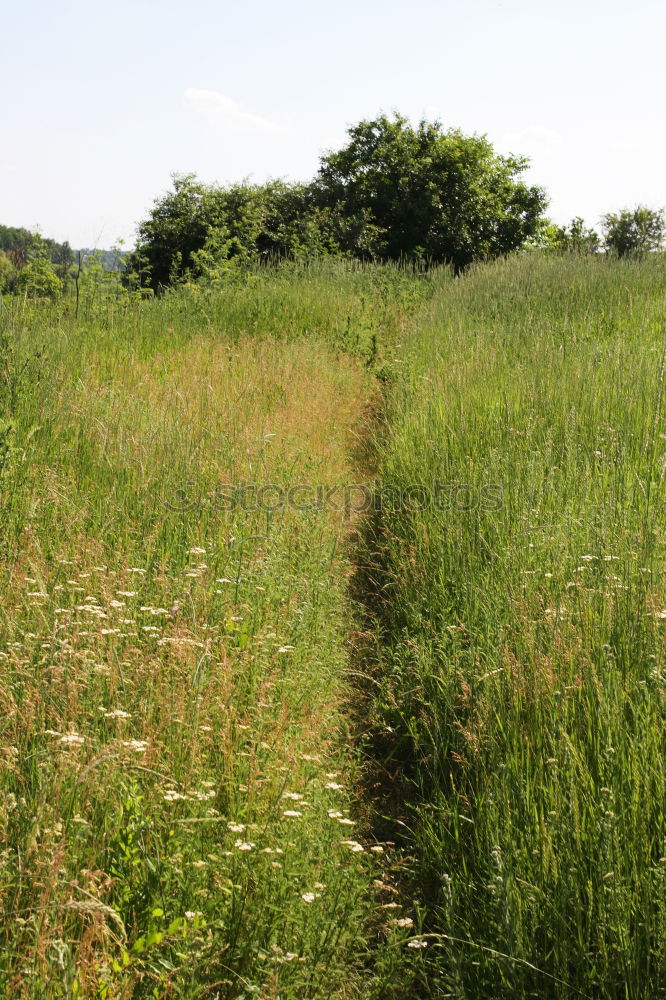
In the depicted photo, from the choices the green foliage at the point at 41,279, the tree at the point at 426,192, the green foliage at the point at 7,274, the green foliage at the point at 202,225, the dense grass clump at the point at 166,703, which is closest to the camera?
the dense grass clump at the point at 166,703

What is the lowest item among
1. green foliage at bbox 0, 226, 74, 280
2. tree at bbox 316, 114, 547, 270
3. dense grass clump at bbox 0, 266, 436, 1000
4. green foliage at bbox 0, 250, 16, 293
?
dense grass clump at bbox 0, 266, 436, 1000

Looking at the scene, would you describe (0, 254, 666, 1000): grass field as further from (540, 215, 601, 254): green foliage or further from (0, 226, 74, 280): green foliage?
(540, 215, 601, 254): green foliage

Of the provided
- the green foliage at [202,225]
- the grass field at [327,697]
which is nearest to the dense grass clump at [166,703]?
the grass field at [327,697]

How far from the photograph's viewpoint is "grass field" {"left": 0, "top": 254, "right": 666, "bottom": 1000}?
7.44 feet

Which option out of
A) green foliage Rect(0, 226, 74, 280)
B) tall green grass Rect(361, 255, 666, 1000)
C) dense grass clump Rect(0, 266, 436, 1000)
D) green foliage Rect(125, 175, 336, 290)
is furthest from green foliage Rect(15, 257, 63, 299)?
green foliage Rect(125, 175, 336, 290)

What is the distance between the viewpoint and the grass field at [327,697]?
7.44ft

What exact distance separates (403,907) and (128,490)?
297cm

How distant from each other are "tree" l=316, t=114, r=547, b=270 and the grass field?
17945mm

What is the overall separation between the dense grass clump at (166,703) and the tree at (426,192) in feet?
60.1

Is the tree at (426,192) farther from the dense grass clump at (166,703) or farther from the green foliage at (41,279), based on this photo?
the dense grass clump at (166,703)

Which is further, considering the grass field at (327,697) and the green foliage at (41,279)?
the green foliage at (41,279)

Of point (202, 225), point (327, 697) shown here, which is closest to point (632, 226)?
point (202, 225)

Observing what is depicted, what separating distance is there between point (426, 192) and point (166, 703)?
22932 millimetres

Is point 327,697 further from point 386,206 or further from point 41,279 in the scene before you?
point 386,206
